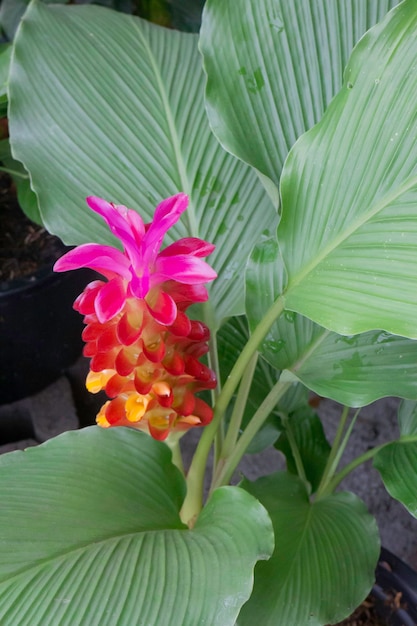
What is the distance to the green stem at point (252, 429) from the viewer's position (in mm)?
657

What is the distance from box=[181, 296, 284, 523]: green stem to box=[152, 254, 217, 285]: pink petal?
9 cm

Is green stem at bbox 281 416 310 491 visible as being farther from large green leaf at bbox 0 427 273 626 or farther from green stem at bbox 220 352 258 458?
large green leaf at bbox 0 427 273 626

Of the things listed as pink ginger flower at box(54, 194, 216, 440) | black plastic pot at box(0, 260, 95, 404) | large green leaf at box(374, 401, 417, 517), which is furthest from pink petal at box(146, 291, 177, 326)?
black plastic pot at box(0, 260, 95, 404)

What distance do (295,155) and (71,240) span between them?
26cm

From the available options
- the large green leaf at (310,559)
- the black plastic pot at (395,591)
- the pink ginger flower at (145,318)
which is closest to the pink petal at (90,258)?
the pink ginger flower at (145,318)

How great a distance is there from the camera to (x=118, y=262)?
0.50 metres

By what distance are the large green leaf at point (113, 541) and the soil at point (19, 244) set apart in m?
0.65

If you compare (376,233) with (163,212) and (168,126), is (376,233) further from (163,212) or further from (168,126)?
(168,126)

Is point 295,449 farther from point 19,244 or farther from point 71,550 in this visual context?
point 19,244

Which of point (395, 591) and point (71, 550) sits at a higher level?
point (71, 550)

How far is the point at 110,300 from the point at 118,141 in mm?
292

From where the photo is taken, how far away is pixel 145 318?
505mm

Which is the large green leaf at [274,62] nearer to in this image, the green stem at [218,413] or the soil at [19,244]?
the green stem at [218,413]

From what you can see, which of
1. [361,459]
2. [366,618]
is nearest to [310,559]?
[361,459]
